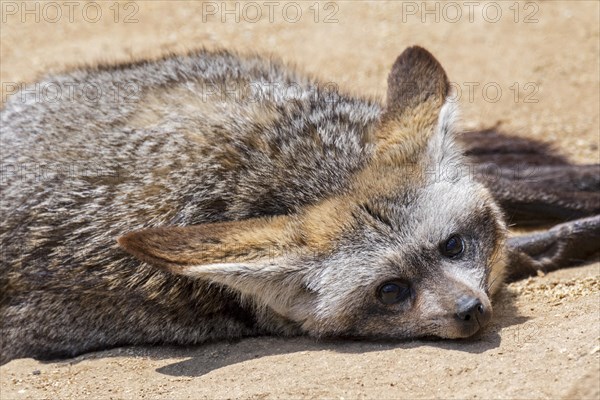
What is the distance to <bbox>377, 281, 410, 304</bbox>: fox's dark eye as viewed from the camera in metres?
6.04

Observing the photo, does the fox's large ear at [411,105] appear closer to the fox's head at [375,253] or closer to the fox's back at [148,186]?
the fox's head at [375,253]

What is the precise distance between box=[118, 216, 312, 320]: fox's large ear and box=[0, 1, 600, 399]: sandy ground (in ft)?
1.32

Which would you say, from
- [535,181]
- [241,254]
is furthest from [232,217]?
[535,181]

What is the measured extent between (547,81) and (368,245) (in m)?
5.96

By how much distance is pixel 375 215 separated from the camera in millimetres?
6117

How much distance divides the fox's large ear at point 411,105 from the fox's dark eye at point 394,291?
0.90 m

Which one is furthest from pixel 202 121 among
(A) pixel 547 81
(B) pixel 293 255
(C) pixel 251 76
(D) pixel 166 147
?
(A) pixel 547 81

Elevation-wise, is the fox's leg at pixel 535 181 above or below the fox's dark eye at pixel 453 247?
below

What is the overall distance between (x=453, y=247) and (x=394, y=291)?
499mm

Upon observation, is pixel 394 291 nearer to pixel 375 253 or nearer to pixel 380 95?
pixel 375 253

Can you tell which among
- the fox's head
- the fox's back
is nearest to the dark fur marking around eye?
the fox's head

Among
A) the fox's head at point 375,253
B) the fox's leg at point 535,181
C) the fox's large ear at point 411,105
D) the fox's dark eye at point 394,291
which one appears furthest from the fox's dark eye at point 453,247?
the fox's leg at point 535,181

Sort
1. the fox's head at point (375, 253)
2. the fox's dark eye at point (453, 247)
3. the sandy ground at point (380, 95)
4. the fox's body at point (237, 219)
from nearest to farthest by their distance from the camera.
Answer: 1. the sandy ground at point (380, 95)
2. the fox's head at point (375, 253)
3. the fox's body at point (237, 219)
4. the fox's dark eye at point (453, 247)

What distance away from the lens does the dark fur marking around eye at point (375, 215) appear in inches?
239
